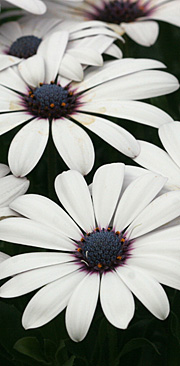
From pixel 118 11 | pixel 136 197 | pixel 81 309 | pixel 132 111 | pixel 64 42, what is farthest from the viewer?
pixel 118 11

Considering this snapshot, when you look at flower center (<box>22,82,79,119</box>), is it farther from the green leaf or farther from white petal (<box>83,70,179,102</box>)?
the green leaf

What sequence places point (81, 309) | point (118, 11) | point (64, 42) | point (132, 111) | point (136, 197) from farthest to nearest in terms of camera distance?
point (118, 11)
point (64, 42)
point (132, 111)
point (136, 197)
point (81, 309)

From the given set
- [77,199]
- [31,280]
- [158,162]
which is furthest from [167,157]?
[31,280]

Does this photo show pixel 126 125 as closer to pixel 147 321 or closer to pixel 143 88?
pixel 143 88

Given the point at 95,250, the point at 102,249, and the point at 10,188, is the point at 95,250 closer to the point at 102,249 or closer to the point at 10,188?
the point at 102,249

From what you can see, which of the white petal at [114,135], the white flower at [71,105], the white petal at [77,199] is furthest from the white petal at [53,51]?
the white petal at [77,199]
